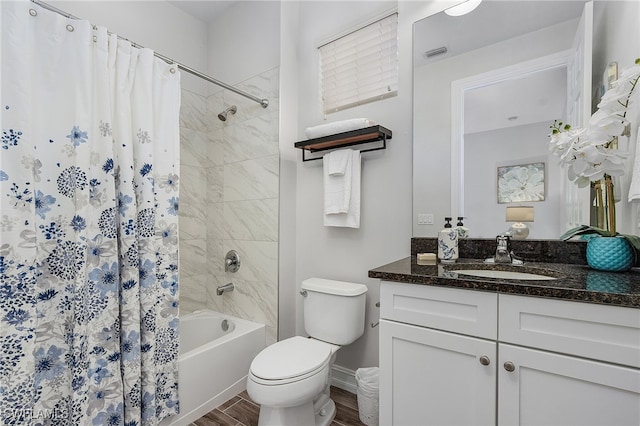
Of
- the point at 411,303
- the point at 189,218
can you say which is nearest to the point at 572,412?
the point at 411,303

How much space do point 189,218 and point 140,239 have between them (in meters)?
1.03

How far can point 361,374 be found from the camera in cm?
169

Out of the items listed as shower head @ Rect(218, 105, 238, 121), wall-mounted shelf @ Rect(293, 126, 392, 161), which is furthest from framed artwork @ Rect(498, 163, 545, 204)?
shower head @ Rect(218, 105, 238, 121)

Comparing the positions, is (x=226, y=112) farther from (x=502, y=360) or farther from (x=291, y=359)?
(x=502, y=360)

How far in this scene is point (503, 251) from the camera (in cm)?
136

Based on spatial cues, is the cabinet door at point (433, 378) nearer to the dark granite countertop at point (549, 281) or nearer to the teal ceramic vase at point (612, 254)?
the dark granite countertop at point (549, 281)

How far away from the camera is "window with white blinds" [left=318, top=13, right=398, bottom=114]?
6.22 ft

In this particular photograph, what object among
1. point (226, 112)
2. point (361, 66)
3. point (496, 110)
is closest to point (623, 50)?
point (496, 110)

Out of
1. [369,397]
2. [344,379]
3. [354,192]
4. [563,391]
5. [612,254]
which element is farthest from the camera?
[344,379]

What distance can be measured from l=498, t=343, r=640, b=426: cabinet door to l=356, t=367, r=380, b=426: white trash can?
2.41ft

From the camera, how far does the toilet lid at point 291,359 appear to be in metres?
1.37

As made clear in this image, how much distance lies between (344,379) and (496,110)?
1824 mm

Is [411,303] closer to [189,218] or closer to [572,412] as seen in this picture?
[572,412]

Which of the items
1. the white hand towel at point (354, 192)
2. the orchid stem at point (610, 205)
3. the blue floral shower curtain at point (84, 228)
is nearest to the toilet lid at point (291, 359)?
the blue floral shower curtain at point (84, 228)
